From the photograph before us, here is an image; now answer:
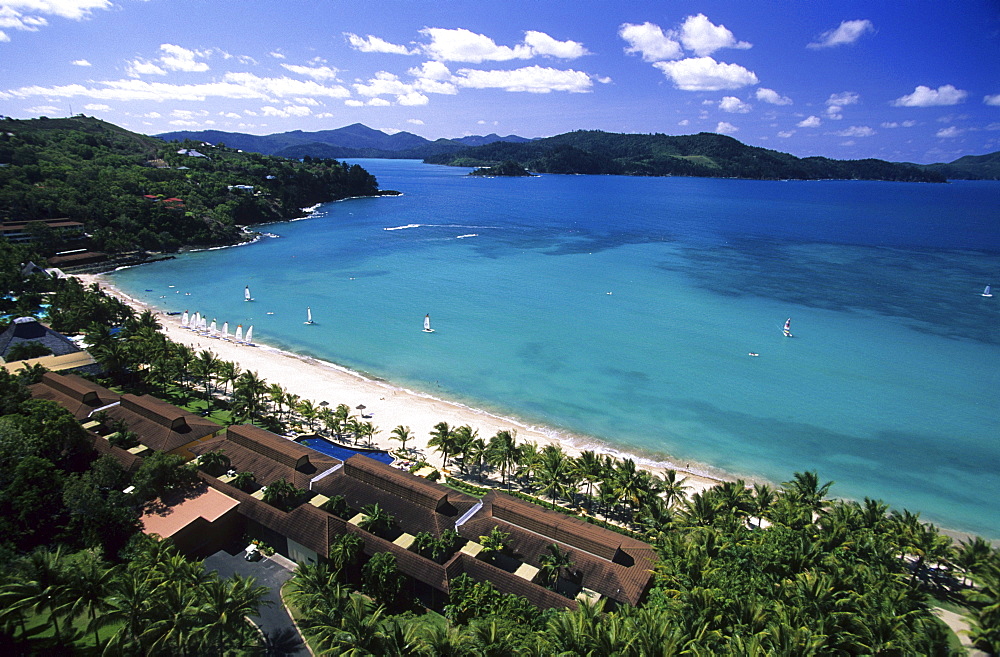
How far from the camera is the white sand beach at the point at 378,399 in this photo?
3012 cm

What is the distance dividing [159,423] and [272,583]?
487 inches

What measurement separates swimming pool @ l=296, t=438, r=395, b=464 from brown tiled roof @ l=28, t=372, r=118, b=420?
1085 centimetres

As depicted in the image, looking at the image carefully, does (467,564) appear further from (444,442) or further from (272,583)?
(444,442)

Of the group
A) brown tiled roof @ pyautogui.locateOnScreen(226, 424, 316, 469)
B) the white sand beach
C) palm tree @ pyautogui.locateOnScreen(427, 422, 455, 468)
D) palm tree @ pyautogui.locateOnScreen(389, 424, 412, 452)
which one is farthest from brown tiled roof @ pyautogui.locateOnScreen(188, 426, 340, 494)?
the white sand beach

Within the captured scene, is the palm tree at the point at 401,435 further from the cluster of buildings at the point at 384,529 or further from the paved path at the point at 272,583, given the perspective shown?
the paved path at the point at 272,583

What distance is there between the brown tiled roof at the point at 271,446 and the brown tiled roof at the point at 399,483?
8.24 ft

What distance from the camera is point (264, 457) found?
24078mm

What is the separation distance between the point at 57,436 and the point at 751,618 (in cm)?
2768

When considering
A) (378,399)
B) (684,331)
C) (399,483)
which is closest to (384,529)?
(399,483)

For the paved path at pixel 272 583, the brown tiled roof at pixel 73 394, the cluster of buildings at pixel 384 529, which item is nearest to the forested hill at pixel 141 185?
the brown tiled roof at pixel 73 394

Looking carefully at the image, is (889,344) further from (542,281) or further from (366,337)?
(366,337)

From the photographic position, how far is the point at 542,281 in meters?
68.2

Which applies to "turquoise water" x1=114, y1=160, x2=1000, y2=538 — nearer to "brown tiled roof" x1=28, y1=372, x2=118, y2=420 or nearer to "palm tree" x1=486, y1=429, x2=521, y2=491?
"palm tree" x1=486, y1=429, x2=521, y2=491

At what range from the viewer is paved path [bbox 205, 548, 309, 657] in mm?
15859
